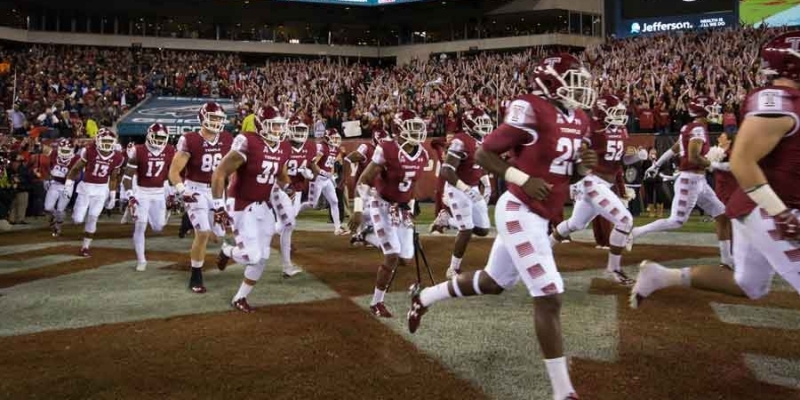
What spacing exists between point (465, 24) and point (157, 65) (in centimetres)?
2223

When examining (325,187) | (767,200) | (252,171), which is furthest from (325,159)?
(767,200)

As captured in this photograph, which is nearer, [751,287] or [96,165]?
[751,287]

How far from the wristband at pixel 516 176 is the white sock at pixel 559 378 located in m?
1.15

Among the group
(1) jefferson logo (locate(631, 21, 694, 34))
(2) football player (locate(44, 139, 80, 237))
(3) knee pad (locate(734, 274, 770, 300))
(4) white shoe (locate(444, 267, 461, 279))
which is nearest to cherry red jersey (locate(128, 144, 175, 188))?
(4) white shoe (locate(444, 267, 461, 279))

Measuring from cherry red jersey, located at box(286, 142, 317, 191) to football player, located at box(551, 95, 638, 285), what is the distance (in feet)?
17.4

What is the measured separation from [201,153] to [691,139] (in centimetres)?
673

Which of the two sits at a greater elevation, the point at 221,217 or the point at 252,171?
the point at 252,171

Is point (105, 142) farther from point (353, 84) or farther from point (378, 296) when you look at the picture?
point (353, 84)

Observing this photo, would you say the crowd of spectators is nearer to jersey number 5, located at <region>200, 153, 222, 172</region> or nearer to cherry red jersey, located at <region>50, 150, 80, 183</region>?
cherry red jersey, located at <region>50, 150, 80, 183</region>

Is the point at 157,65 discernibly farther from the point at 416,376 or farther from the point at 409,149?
the point at 416,376

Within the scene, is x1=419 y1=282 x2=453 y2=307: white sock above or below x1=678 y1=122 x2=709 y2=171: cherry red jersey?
below

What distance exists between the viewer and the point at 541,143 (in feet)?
15.0

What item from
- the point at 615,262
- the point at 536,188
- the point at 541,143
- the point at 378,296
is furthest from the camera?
the point at 615,262

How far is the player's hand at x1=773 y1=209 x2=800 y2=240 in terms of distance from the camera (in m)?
3.98
